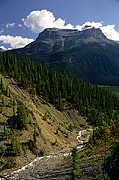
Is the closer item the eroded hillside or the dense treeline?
the eroded hillside

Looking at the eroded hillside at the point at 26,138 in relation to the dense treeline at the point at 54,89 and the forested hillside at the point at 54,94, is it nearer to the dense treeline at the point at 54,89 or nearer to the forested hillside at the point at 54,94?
the forested hillside at the point at 54,94

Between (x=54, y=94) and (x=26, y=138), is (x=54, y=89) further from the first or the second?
(x=26, y=138)

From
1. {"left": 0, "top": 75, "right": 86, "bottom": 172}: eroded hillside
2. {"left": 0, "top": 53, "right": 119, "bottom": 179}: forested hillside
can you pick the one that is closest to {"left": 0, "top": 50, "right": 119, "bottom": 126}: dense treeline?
{"left": 0, "top": 53, "right": 119, "bottom": 179}: forested hillside

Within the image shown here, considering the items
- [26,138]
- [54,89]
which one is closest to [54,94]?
[54,89]

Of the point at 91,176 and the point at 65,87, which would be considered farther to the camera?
the point at 65,87

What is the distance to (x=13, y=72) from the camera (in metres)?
60.7

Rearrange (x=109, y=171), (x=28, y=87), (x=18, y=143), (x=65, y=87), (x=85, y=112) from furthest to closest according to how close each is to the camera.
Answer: (x=65, y=87)
(x=85, y=112)
(x=28, y=87)
(x=18, y=143)
(x=109, y=171)

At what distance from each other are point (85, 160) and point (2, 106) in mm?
25054

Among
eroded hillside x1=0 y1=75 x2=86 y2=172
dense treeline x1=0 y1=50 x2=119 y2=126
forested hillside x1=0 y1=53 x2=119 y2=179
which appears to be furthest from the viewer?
dense treeline x1=0 y1=50 x2=119 y2=126

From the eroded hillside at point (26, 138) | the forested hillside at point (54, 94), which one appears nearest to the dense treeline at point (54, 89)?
the forested hillside at point (54, 94)

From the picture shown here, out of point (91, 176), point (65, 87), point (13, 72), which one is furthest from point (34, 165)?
point (65, 87)

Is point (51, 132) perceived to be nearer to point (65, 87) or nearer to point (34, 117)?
point (34, 117)

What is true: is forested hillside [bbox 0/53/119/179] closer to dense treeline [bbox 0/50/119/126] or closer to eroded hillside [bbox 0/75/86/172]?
dense treeline [bbox 0/50/119/126]

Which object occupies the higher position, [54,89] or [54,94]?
[54,89]
